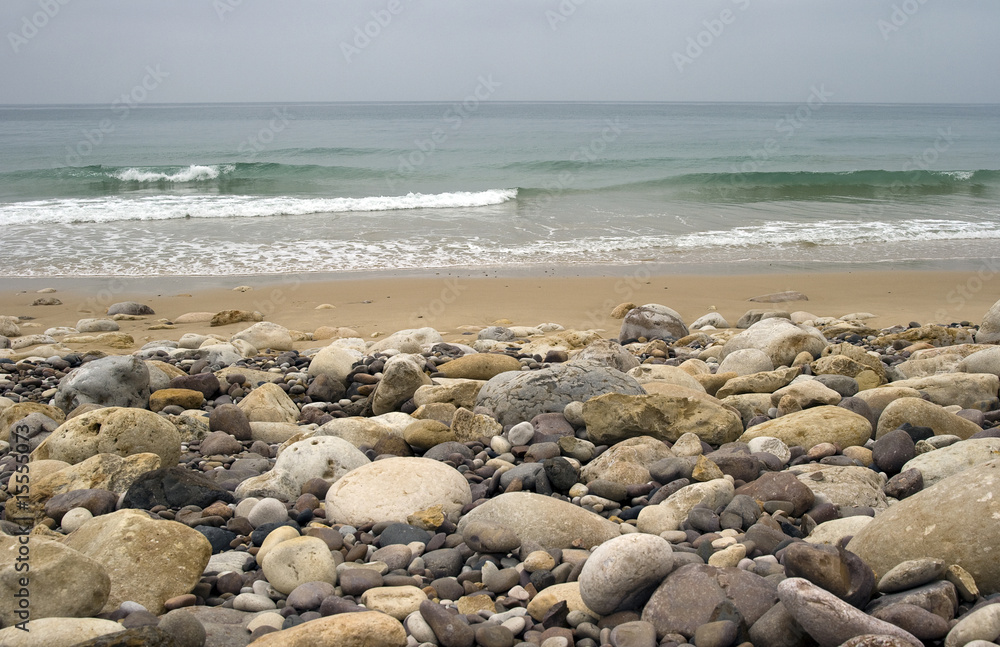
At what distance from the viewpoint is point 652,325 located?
26.2ft

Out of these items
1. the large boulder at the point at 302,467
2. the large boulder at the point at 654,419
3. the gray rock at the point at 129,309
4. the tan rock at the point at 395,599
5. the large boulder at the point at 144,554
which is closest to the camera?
the tan rock at the point at 395,599

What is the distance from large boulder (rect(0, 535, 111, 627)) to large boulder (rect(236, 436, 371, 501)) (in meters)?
1.22

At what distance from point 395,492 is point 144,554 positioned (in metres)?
1.15

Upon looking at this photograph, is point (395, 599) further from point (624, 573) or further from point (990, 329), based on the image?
point (990, 329)

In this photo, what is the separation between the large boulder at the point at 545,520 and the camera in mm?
3152

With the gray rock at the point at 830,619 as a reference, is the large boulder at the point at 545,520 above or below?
below

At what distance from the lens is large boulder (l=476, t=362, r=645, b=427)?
189 inches

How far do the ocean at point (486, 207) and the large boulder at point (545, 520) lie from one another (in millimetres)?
9379

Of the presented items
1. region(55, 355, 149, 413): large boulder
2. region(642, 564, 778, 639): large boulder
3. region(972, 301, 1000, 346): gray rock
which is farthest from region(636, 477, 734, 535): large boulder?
region(972, 301, 1000, 346): gray rock

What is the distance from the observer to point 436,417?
492 centimetres

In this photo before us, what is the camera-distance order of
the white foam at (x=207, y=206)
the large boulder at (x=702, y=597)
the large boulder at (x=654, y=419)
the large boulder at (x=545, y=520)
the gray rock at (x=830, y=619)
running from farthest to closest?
the white foam at (x=207, y=206)
the large boulder at (x=654, y=419)
the large boulder at (x=545, y=520)
the large boulder at (x=702, y=597)
the gray rock at (x=830, y=619)

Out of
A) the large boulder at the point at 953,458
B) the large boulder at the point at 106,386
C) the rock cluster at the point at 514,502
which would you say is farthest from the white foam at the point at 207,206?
the large boulder at the point at 953,458

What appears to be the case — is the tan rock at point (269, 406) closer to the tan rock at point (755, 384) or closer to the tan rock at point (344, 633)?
the tan rock at point (344, 633)

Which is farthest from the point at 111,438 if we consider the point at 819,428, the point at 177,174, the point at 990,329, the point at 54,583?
the point at 177,174
